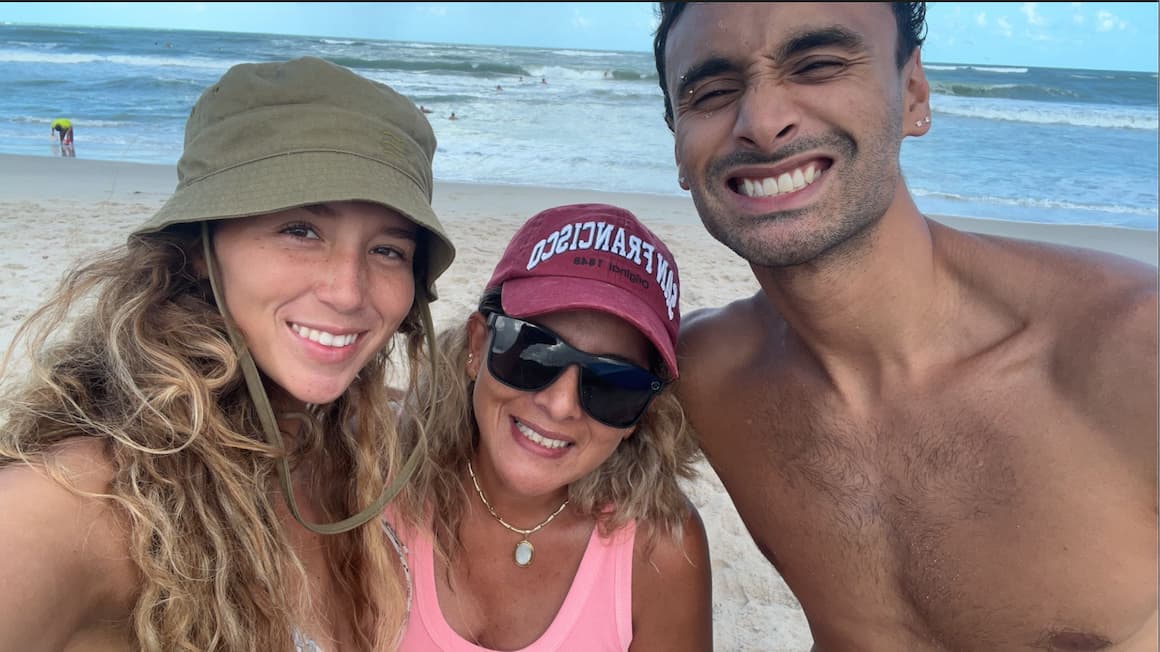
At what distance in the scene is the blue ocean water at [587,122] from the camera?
1176 cm

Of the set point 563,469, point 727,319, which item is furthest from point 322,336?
point 727,319

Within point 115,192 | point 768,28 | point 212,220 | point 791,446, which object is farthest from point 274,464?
point 115,192

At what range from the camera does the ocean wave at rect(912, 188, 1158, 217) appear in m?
10.8

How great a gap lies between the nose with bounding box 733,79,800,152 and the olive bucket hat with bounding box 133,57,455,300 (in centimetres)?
82

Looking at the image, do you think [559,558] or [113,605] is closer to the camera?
[113,605]

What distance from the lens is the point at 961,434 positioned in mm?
1859

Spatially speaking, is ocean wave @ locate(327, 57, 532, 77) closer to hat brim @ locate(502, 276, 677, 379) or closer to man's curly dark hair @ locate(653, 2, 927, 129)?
man's curly dark hair @ locate(653, 2, 927, 129)

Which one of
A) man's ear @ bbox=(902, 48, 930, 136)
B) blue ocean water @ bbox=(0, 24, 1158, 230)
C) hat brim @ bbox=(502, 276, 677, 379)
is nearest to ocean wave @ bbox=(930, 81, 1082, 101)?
blue ocean water @ bbox=(0, 24, 1158, 230)

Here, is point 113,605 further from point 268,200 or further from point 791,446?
point 791,446

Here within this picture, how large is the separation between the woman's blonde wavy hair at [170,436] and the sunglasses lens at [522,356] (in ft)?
2.01

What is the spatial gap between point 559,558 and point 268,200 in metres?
1.32

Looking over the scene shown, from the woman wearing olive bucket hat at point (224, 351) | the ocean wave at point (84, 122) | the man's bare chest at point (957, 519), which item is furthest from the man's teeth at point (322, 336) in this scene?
the ocean wave at point (84, 122)

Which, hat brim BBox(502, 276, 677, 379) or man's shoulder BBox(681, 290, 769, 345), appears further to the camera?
man's shoulder BBox(681, 290, 769, 345)

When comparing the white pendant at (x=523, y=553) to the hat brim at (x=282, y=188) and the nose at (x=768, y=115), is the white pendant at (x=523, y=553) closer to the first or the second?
the hat brim at (x=282, y=188)
